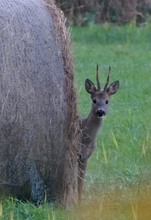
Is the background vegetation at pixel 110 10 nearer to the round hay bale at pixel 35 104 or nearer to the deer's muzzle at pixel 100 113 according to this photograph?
the deer's muzzle at pixel 100 113

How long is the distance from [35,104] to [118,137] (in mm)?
2848

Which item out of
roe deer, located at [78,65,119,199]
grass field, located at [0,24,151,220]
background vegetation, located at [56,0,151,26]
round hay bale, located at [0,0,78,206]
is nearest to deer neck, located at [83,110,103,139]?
roe deer, located at [78,65,119,199]

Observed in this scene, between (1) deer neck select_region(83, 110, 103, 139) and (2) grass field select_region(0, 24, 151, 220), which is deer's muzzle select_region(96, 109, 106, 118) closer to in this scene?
(1) deer neck select_region(83, 110, 103, 139)

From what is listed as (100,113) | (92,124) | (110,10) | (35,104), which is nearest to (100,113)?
(100,113)

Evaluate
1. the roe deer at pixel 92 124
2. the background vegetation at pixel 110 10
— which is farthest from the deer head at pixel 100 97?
the background vegetation at pixel 110 10

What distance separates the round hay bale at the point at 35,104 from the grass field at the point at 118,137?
288mm

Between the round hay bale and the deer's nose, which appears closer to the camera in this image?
the round hay bale

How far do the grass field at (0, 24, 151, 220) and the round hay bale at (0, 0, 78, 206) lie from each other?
0.94 feet

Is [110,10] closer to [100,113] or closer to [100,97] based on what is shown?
[100,97]

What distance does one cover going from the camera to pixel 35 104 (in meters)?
7.84

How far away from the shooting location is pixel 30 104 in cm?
781

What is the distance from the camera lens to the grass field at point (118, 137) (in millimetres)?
7117

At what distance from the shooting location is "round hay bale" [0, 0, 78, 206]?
777 cm

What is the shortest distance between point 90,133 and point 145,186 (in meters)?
1.01
